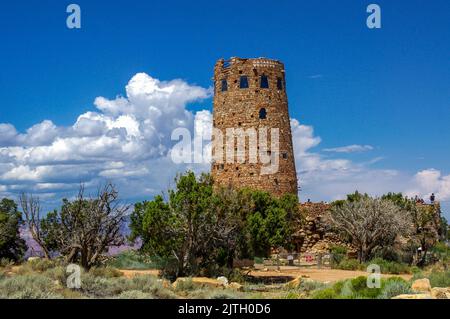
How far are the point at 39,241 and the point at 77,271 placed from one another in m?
6.15

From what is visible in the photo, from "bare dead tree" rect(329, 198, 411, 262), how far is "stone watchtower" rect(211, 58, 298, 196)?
5904 mm

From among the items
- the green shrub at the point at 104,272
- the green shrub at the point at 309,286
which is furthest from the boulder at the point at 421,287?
the green shrub at the point at 104,272

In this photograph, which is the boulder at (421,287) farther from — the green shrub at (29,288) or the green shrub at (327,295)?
the green shrub at (29,288)

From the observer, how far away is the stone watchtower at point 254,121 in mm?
38000

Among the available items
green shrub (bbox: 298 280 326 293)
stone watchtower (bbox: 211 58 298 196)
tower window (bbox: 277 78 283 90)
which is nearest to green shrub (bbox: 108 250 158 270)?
stone watchtower (bbox: 211 58 298 196)

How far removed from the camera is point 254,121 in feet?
125

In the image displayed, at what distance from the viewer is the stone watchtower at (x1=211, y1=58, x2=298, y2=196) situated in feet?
125

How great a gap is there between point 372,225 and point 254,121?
1053 centimetres

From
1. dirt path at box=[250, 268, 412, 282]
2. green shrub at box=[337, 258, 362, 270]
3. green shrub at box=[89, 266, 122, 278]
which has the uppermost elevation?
green shrub at box=[89, 266, 122, 278]

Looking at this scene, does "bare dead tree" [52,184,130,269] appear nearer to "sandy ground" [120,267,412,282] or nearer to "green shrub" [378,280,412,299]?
"sandy ground" [120,267,412,282]

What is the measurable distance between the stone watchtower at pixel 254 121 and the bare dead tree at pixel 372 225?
590cm

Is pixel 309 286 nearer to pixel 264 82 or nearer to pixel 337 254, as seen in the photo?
pixel 337 254
